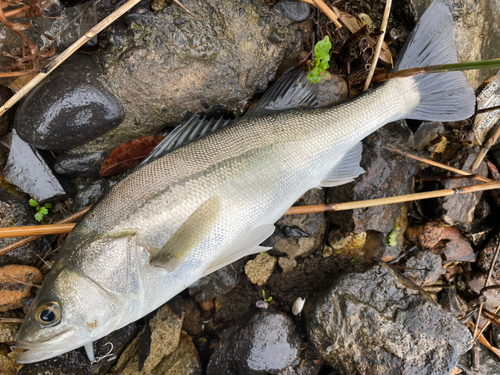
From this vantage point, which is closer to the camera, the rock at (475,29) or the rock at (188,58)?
the rock at (188,58)

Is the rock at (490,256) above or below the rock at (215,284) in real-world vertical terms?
below

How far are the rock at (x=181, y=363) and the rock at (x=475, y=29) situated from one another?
11.7 ft

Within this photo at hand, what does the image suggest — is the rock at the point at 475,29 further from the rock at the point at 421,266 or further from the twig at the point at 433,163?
the rock at the point at 421,266

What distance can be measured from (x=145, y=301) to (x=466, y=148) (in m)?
3.13

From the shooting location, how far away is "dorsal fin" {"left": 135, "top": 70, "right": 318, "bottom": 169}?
2.36 meters

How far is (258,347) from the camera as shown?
104 inches

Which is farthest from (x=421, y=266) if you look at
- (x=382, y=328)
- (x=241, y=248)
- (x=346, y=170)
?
(x=241, y=248)

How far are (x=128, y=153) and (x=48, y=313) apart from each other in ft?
4.42

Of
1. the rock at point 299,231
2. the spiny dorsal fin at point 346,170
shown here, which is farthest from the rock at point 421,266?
the spiny dorsal fin at point 346,170

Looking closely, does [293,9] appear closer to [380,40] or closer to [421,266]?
[380,40]

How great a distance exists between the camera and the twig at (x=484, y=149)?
2971 mm

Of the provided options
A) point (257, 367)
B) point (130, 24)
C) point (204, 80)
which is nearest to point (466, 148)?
point (204, 80)

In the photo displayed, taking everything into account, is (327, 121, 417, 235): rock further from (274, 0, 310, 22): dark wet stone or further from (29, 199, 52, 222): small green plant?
(29, 199, 52, 222): small green plant

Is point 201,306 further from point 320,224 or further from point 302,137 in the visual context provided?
point 302,137
